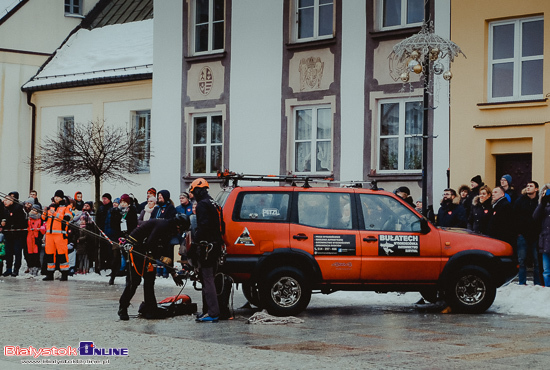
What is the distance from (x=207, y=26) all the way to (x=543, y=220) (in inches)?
496

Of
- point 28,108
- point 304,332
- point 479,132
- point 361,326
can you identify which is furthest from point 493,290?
point 28,108

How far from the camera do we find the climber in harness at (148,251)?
548 inches

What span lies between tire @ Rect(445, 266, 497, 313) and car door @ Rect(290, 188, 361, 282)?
148 centimetres

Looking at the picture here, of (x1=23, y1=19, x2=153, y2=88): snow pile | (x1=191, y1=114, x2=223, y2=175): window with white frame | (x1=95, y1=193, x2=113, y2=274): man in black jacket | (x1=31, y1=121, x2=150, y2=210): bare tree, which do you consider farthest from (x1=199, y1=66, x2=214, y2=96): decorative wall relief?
(x1=95, y1=193, x2=113, y2=274): man in black jacket

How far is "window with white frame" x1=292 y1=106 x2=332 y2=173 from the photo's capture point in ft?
78.7

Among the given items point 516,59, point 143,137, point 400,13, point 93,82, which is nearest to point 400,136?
point 400,13

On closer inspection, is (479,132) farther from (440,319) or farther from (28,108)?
(28,108)

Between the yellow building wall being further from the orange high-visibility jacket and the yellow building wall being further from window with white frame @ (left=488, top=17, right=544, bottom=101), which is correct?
the orange high-visibility jacket

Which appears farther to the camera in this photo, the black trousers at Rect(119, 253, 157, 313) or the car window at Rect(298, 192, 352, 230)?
the car window at Rect(298, 192, 352, 230)

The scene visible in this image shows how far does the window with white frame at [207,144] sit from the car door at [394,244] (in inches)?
458

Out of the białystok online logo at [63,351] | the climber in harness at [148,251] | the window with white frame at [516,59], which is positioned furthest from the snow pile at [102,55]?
the białystok online logo at [63,351]

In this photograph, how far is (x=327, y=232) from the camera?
1456 cm

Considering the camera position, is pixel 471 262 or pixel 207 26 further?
pixel 207 26

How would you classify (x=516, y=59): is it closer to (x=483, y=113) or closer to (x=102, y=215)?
(x=483, y=113)
